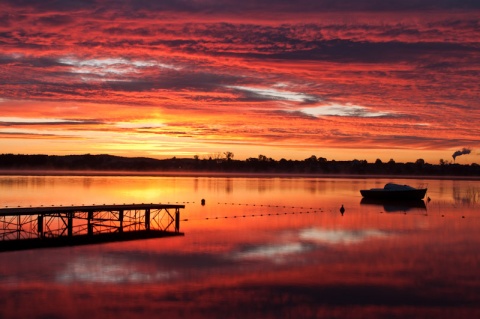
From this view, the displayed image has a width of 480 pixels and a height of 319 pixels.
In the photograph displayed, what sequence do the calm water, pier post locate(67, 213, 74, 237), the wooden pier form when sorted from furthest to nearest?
pier post locate(67, 213, 74, 237), the wooden pier, the calm water

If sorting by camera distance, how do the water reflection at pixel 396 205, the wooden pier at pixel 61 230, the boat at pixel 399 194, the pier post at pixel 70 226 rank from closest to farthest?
the wooden pier at pixel 61 230, the pier post at pixel 70 226, the water reflection at pixel 396 205, the boat at pixel 399 194

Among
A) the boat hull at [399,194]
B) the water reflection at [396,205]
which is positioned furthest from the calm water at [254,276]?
the boat hull at [399,194]

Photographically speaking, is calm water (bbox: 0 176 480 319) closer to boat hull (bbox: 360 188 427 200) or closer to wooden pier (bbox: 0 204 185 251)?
wooden pier (bbox: 0 204 185 251)

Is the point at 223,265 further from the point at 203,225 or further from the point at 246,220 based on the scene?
the point at 246,220

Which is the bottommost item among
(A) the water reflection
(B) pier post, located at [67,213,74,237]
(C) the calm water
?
(C) the calm water

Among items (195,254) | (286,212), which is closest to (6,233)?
(195,254)

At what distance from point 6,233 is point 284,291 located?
2062cm

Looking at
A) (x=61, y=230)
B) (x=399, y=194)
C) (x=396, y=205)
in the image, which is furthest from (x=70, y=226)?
(x=399, y=194)

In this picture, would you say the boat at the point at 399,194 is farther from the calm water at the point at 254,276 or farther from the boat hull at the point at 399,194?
the calm water at the point at 254,276

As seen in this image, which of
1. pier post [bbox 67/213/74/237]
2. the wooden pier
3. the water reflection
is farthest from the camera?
the water reflection

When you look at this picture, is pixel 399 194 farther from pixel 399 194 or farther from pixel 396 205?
pixel 396 205

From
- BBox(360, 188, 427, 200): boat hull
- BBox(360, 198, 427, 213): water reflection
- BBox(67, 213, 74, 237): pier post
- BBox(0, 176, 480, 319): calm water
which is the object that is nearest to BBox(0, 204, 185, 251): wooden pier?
BBox(67, 213, 74, 237): pier post

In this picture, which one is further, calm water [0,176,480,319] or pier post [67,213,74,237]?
pier post [67,213,74,237]

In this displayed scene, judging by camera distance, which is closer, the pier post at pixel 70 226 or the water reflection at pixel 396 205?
the pier post at pixel 70 226
